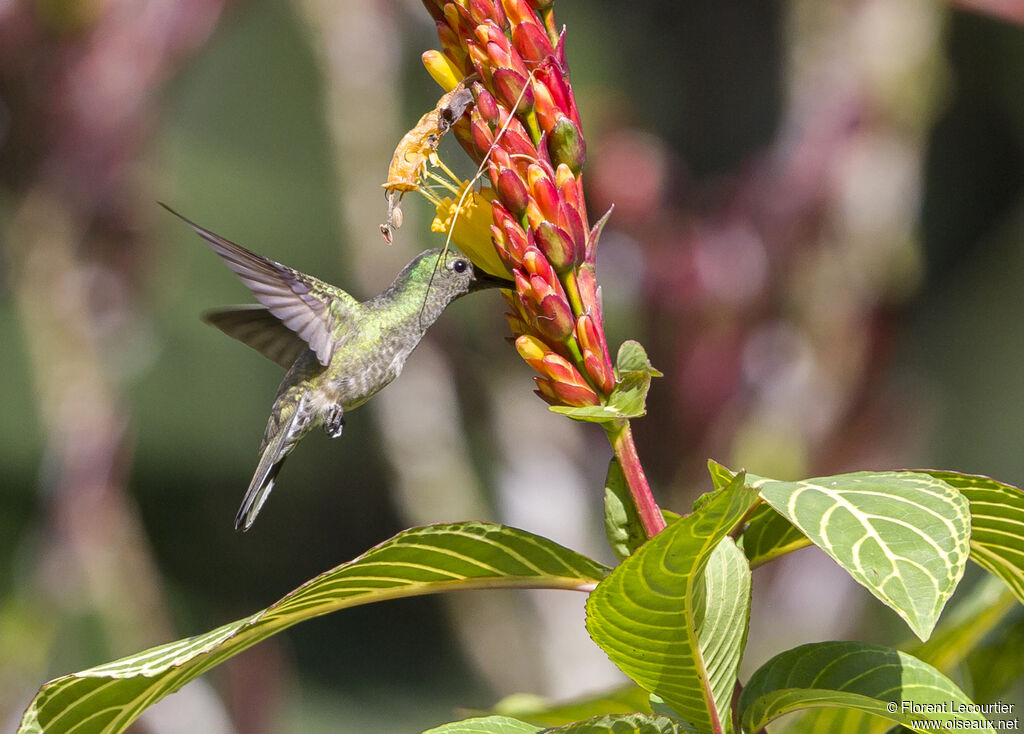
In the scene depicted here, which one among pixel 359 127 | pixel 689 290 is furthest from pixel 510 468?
pixel 359 127

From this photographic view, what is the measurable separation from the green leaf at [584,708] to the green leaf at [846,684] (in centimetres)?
24

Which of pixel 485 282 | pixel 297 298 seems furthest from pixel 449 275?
pixel 297 298

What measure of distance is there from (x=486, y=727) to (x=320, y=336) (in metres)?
0.72

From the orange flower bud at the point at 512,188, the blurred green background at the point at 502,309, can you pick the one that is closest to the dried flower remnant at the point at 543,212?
the orange flower bud at the point at 512,188

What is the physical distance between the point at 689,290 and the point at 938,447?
280cm

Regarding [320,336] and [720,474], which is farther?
[320,336]

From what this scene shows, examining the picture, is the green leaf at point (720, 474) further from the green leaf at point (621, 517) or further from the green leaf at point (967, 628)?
the green leaf at point (967, 628)

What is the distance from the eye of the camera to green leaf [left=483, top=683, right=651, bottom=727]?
1.00 metres

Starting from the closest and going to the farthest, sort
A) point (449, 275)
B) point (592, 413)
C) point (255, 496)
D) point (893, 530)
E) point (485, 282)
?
point (893, 530) < point (592, 413) < point (485, 282) < point (449, 275) < point (255, 496)

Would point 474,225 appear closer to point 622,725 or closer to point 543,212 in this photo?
point 543,212

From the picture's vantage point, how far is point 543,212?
0.74 metres

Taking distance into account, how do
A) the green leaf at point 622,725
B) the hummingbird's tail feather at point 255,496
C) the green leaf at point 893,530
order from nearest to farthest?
the green leaf at point 893,530
the green leaf at point 622,725
the hummingbird's tail feather at point 255,496

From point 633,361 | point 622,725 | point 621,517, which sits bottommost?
point 622,725

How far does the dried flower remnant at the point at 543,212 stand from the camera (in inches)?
29.0
